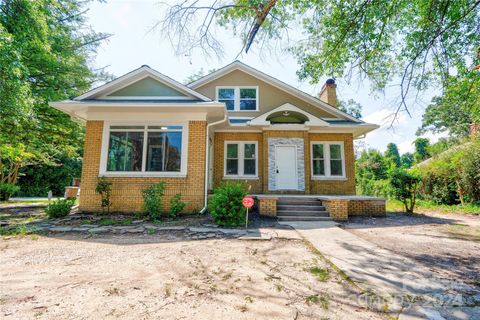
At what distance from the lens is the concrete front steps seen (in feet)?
24.9

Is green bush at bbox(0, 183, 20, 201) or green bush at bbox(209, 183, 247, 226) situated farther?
green bush at bbox(0, 183, 20, 201)

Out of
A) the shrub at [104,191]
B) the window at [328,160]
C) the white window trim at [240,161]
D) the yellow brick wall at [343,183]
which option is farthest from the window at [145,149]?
the window at [328,160]

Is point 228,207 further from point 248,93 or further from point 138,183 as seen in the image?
point 248,93

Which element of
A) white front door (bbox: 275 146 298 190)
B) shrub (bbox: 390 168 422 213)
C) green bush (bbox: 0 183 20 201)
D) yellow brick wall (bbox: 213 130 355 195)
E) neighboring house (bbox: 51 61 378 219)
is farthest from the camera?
green bush (bbox: 0 183 20 201)

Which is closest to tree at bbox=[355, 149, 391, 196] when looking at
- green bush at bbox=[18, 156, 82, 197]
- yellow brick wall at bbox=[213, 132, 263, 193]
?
yellow brick wall at bbox=[213, 132, 263, 193]

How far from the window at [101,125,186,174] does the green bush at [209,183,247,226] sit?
219 centimetres

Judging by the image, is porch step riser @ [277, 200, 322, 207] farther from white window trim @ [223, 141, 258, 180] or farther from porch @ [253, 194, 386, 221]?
white window trim @ [223, 141, 258, 180]

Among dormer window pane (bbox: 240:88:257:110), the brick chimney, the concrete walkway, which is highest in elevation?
the brick chimney

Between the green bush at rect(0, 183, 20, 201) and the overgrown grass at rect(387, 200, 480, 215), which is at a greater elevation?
the green bush at rect(0, 183, 20, 201)

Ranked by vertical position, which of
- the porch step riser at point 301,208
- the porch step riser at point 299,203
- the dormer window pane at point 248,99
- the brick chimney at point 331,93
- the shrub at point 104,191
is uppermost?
the brick chimney at point 331,93

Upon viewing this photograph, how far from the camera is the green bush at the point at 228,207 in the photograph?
636 cm

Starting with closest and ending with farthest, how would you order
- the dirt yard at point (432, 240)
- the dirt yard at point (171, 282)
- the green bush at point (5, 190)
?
the dirt yard at point (171, 282)
the dirt yard at point (432, 240)
the green bush at point (5, 190)

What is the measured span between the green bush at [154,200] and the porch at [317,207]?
10.7 feet

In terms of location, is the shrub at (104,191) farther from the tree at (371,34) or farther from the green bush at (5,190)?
the green bush at (5,190)
